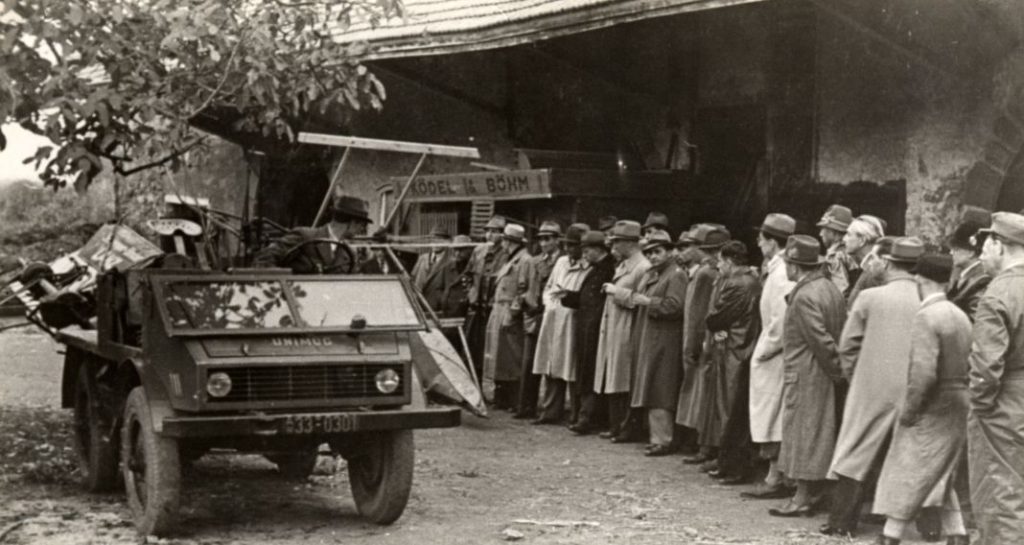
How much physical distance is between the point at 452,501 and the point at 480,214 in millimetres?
5928

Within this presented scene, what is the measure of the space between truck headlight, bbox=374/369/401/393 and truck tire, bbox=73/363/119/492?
2115mm

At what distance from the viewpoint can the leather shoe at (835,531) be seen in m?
7.51

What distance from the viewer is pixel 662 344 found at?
1058cm

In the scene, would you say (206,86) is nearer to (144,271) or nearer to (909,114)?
(144,271)

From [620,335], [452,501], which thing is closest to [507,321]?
[620,335]

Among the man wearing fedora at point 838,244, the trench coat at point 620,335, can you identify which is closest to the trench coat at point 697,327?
the trench coat at point 620,335

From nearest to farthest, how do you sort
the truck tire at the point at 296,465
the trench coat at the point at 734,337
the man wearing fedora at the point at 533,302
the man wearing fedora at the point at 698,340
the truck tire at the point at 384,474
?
the truck tire at the point at 384,474 → the truck tire at the point at 296,465 → the trench coat at the point at 734,337 → the man wearing fedora at the point at 698,340 → the man wearing fedora at the point at 533,302

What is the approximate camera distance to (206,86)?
918 centimetres

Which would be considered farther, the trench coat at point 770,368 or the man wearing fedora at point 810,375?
the trench coat at point 770,368

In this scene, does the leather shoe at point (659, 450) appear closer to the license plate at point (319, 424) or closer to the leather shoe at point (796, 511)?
the leather shoe at point (796, 511)

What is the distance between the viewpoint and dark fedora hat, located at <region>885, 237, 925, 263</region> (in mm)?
7309

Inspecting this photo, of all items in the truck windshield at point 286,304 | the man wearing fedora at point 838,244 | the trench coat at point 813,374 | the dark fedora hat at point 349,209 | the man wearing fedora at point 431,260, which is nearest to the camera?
the truck windshield at point 286,304

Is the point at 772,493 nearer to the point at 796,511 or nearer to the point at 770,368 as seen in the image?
the point at 796,511

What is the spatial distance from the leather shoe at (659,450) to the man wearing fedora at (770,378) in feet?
5.05
